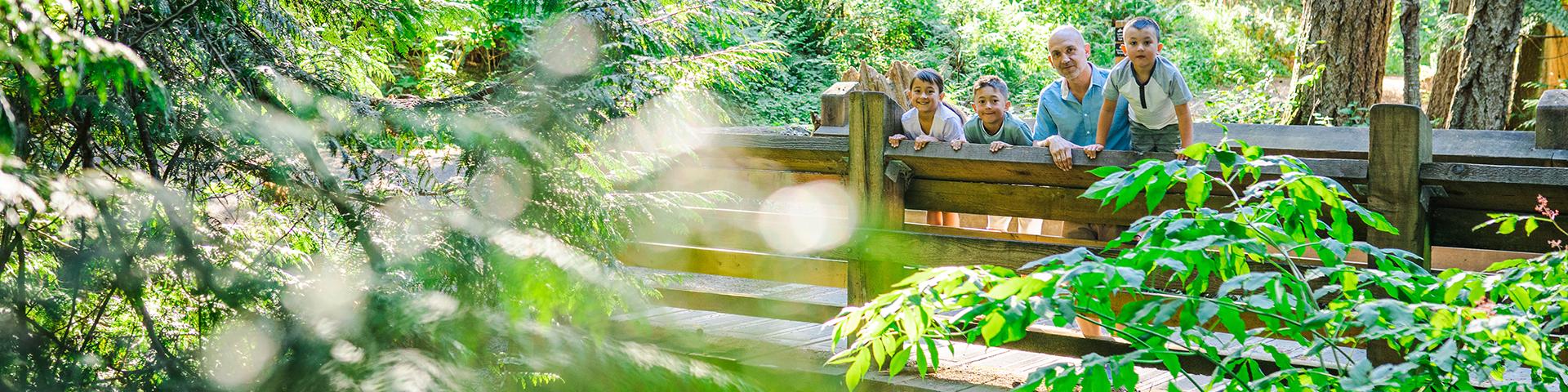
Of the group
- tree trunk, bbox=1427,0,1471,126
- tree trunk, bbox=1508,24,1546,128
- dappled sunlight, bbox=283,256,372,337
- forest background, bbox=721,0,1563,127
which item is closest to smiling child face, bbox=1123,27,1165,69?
dappled sunlight, bbox=283,256,372,337

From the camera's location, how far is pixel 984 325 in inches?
85.8

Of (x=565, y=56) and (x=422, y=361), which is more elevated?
(x=565, y=56)

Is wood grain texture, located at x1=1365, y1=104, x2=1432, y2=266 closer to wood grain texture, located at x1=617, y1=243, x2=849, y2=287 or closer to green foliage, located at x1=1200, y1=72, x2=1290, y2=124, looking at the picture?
wood grain texture, located at x1=617, y1=243, x2=849, y2=287

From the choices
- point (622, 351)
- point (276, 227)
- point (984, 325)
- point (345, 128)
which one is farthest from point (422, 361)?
point (276, 227)

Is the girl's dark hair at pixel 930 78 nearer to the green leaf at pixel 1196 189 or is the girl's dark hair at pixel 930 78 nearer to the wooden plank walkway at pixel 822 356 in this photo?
the wooden plank walkway at pixel 822 356

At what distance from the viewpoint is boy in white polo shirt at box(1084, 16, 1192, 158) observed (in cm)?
458

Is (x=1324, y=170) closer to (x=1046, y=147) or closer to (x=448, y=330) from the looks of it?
(x=1046, y=147)

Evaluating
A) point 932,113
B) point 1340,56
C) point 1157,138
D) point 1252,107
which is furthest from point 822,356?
point 1252,107

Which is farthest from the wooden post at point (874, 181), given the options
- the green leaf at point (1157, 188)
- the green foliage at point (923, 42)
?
the green foliage at point (923, 42)

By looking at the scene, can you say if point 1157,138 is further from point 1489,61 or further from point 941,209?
point 1489,61

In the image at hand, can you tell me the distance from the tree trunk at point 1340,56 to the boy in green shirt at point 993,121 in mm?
5295

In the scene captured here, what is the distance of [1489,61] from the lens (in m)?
9.51

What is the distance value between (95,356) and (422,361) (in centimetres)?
82

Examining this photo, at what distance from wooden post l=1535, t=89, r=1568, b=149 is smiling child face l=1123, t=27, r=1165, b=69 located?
1490 mm
